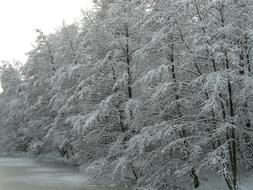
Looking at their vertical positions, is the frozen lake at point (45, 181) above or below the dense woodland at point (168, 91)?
below

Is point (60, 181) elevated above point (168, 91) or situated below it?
below

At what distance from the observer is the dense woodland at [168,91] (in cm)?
1698

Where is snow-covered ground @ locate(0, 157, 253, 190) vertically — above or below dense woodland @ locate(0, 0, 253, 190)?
below

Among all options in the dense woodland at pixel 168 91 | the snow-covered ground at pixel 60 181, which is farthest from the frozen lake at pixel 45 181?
the dense woodland at pixel 168 91

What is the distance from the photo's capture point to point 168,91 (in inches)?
747

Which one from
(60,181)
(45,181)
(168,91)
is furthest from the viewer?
(45,181)

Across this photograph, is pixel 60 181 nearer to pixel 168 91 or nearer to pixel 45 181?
pixel 45 181

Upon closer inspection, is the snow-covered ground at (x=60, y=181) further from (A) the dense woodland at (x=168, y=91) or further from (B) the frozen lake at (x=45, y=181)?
(A) the dense woodland at (x=168, y=91)

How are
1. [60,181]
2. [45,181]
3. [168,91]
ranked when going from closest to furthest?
[168,91], [60,181], [45,181]

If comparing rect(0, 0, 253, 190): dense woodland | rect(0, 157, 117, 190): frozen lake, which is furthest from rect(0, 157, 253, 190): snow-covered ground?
rect(0, 0, 253, 190): dense woodland

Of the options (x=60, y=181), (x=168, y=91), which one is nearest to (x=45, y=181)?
(x=60, y=181)

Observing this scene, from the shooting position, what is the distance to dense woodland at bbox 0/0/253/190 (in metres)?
17.0

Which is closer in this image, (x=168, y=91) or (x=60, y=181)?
(x=168, y=91)

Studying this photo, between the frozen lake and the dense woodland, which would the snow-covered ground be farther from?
the dense woodland
